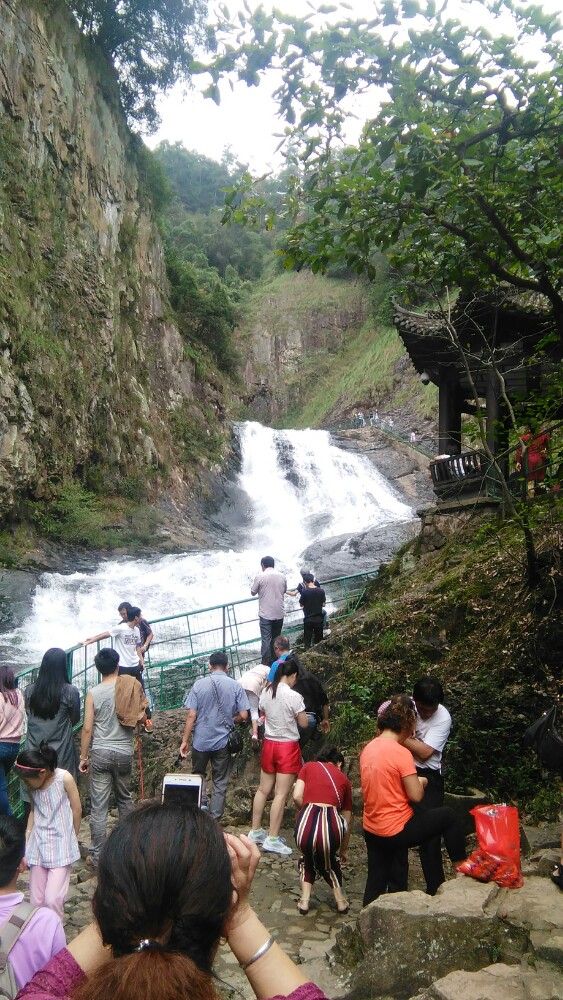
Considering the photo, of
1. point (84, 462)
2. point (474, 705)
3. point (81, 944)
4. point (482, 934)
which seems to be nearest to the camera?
point (81, 944)

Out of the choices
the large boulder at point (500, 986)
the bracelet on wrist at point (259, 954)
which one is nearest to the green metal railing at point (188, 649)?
the large boulder at point (500, 986)

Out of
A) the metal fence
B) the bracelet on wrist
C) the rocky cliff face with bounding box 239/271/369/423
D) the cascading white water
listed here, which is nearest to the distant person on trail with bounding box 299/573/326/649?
the metal fence

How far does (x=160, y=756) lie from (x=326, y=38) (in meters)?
7.43

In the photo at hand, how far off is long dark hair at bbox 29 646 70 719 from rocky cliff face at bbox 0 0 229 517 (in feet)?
44.1

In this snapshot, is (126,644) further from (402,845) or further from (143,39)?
(143,39)

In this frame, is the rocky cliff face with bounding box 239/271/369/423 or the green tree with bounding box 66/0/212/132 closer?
the green tree with bounding box 66/0/212/132

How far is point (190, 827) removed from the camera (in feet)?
4.80

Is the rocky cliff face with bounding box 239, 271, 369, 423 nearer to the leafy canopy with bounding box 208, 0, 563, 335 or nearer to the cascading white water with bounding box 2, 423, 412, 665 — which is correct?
the cascading white water with bounding box 2, 423, 412, 665

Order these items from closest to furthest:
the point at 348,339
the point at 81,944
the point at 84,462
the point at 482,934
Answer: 1. the point at 81,944
2. the point at 482,934
3. the point at 84,462
4. the point at 348,339

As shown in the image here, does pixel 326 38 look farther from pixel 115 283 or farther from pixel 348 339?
pixel 348 339

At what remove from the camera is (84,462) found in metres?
22.0

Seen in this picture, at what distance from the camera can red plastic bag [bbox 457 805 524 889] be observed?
3.72 meters

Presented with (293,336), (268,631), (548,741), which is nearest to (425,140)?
(548,741)

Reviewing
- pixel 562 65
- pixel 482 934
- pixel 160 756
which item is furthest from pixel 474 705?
pixel 562 65
